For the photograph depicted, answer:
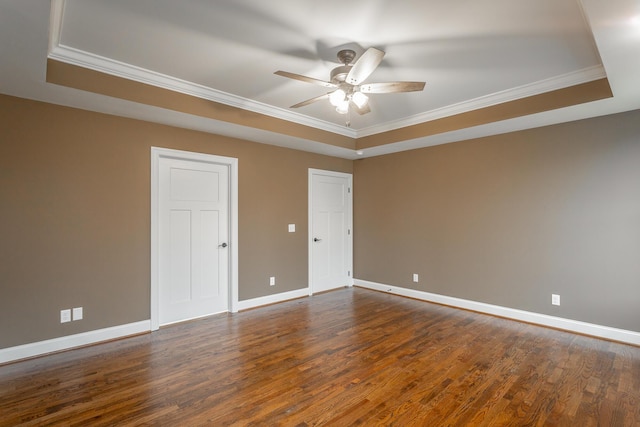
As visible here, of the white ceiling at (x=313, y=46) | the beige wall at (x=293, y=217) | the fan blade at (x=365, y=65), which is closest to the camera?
the white ceiling at (x=313, y=46)

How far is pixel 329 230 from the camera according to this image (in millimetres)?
5461

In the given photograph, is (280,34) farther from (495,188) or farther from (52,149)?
(495,188)

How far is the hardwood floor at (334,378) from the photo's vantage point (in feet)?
6.80

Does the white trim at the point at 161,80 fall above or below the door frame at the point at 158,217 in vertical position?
above

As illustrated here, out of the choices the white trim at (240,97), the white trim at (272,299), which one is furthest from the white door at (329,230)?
the white trim at (240,97)

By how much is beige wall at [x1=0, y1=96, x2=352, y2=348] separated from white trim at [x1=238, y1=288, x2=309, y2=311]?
4.02 ft

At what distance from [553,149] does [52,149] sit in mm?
5286

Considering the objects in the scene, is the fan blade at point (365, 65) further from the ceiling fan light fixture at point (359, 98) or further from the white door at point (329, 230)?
the white door at point (329, 230)

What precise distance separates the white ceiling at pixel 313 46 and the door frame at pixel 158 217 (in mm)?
411

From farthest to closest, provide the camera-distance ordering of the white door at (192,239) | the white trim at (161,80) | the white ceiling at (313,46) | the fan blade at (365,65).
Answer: the white door at (192,239) → the white trim at (161,80) → the fan blade at (365,65) → the white ceiling at (313,46)

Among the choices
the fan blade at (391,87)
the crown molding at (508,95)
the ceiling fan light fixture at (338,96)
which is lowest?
the ceiling fan light fixture at (338,96)

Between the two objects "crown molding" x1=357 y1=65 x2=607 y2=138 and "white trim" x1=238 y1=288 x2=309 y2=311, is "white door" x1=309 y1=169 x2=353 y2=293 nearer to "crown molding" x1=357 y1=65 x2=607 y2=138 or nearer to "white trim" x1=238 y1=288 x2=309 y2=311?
"white trim" x1=238 y1=288 x2=309 y2=311

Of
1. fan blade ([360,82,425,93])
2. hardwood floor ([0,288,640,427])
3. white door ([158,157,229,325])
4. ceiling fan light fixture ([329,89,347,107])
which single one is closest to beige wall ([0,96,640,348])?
white door ([158,157,229,325])

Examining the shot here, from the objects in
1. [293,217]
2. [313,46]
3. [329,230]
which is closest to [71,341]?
[293,217]
